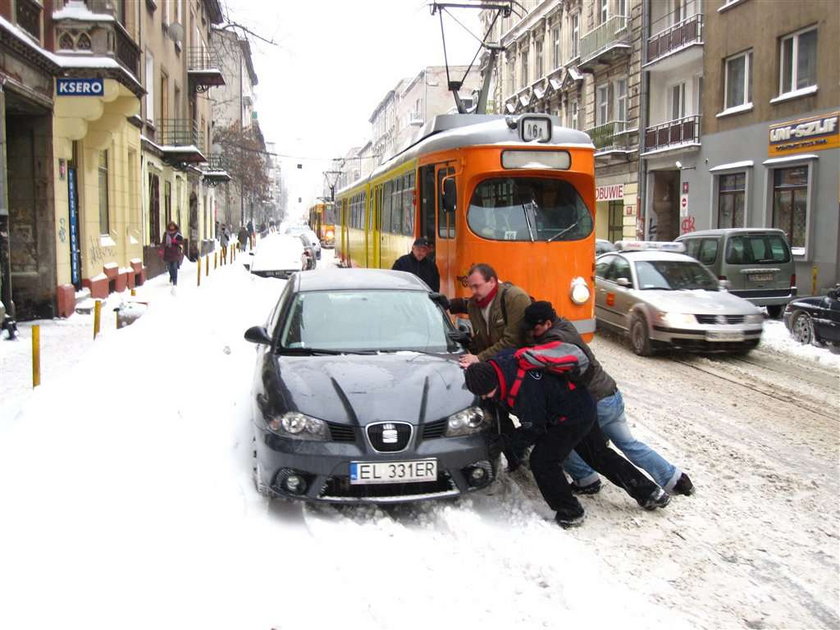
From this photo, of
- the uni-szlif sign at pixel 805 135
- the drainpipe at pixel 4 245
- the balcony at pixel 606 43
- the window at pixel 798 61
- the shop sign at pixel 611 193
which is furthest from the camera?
the shop sign at pixel 611 193

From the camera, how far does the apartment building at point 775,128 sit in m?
18.9

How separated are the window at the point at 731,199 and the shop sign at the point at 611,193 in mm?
6688

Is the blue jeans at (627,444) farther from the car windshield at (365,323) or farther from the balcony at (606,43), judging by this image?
the balcony at (606,43)

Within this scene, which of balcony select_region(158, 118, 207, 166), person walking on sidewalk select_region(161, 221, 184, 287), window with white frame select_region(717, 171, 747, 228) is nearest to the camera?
person walking on sidewalk select_region(161, 221, 184, 287)

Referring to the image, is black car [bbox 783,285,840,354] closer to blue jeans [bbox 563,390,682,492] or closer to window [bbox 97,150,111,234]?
blue jeans [bbox 563,390,682,492]

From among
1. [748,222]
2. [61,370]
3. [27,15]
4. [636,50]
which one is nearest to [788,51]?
[748,222]

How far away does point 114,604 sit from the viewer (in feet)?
12.0

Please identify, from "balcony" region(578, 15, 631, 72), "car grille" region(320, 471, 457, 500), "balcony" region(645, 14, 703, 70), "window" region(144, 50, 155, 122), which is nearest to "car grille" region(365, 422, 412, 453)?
"car grille" region(320, 471, 457, 500)

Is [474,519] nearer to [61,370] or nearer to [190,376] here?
[190,376]

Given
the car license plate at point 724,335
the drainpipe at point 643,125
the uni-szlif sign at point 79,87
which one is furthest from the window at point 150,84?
the car license plate at point 724,335

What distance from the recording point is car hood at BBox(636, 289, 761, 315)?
11070 millimetres

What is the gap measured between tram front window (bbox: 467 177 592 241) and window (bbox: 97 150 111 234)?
12.4 meters

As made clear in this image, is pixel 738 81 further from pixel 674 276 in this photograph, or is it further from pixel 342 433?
pixel 342 433

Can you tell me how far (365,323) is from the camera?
6172 millimetres
